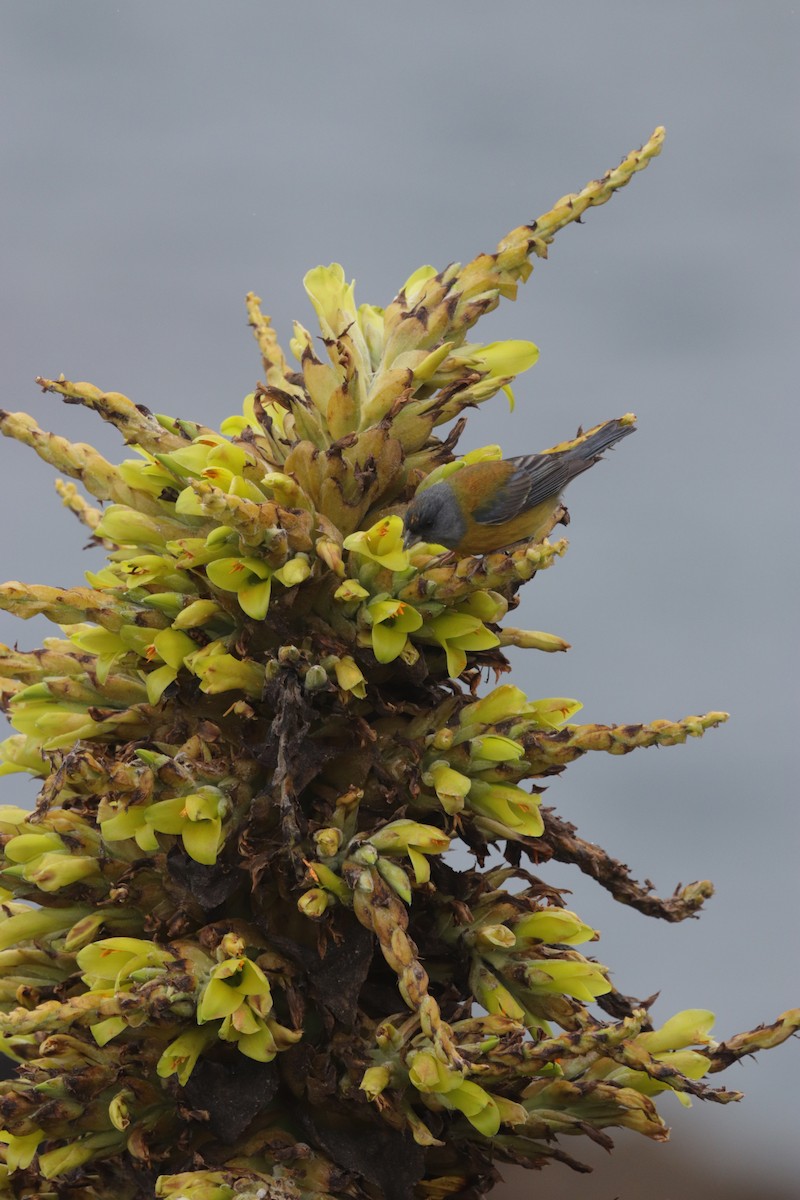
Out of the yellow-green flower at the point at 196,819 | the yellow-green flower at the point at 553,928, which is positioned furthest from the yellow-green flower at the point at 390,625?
the yellow-green flower at the point at 553,928

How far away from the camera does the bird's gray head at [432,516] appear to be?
1.65 m

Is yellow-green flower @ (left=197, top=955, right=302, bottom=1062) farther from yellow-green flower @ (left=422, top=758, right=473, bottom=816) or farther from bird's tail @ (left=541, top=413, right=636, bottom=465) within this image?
bird's tail @ (left=541, top=413, right=636, bottom=465)

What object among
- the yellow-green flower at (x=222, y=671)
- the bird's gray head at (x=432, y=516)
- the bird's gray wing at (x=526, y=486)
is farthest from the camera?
the bird's gray wing at (x=526, y=486)

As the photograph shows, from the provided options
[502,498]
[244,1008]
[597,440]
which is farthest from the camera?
[597,440]

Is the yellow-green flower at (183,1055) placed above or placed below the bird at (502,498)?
below

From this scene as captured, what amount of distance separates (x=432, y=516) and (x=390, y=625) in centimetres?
18

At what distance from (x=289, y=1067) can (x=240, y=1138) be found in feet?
0.28

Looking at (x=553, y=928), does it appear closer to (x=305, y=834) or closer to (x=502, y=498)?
(x=305, y=834)

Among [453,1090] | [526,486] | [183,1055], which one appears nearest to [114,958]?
[183,1055]

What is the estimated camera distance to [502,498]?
5.80ft

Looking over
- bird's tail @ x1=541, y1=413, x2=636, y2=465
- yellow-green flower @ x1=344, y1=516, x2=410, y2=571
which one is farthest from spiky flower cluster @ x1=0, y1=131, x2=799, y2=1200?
bird's tail @ x1=541, y1=413, x2=636, y2=465

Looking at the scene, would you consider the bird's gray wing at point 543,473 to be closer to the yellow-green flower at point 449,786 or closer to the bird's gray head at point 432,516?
the bird's gray head at point 432,516

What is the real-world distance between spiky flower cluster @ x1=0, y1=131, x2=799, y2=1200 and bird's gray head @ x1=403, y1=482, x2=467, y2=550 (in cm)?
2

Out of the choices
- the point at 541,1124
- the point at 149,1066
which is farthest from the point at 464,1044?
the point at 149,1066
